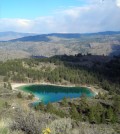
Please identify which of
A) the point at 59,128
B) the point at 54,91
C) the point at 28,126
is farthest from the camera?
the point at 54,91

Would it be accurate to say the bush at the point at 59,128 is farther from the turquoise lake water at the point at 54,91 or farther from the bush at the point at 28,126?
the turquoise lake water at the point at 54,91

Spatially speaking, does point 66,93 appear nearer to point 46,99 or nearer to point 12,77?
point 46,99

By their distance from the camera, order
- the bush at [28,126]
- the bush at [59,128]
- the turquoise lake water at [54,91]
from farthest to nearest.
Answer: the turquoise lake water at [54,91]
the bush at [59,128]
the bush at [28,126]

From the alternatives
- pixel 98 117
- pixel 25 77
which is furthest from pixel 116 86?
pixel 98 117

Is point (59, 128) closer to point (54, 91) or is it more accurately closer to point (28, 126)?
point (28, 126)

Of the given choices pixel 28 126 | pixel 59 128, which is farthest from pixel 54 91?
pixel 28 126

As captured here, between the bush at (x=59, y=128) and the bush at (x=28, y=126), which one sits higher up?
the bush at (x=28, y=126)

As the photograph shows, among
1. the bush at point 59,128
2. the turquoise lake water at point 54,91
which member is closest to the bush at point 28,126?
the bush at point 59,128

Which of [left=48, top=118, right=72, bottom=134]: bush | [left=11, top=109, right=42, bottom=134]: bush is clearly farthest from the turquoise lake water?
[left=11, top=109, right=42, bottom=134]: bush
